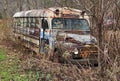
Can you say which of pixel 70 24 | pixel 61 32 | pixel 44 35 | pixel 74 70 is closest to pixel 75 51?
pixel 61 32

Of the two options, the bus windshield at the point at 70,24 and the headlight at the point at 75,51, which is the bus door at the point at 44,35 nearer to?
the bus windshield at the point at 70,24

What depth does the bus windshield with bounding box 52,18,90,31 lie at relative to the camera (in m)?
13.1

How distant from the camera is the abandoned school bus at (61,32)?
10992 mm

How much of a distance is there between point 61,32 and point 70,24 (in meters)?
0.96

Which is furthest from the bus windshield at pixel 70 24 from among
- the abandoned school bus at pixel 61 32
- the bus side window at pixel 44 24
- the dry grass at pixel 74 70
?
the dry grass at pixel 74 70

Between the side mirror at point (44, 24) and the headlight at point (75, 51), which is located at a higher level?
the side mirror at point (44, 24)

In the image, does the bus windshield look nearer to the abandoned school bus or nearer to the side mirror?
the abandoned school bus

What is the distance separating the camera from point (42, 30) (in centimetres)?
1358

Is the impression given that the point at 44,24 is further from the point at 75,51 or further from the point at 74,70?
the point at 74,70

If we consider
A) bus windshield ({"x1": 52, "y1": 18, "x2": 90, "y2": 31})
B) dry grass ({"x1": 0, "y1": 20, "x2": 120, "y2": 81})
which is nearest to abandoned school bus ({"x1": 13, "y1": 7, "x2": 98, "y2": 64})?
bus windshield ({"x1": 52, "y1": 18, "x2": 90, "y2": 31})

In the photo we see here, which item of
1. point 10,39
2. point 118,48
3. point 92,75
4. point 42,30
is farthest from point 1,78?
point 10,39

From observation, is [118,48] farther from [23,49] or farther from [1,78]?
[23,49]

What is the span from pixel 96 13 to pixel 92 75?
1435 millimetres

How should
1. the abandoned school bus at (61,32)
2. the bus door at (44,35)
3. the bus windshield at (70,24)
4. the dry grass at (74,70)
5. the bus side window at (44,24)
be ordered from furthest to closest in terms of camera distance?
the bus side window at (44,24), the bus windshield at (70,24), the bus door at (44,35), the abandoned school bus at (61,32), the dry grass at (74,70)
